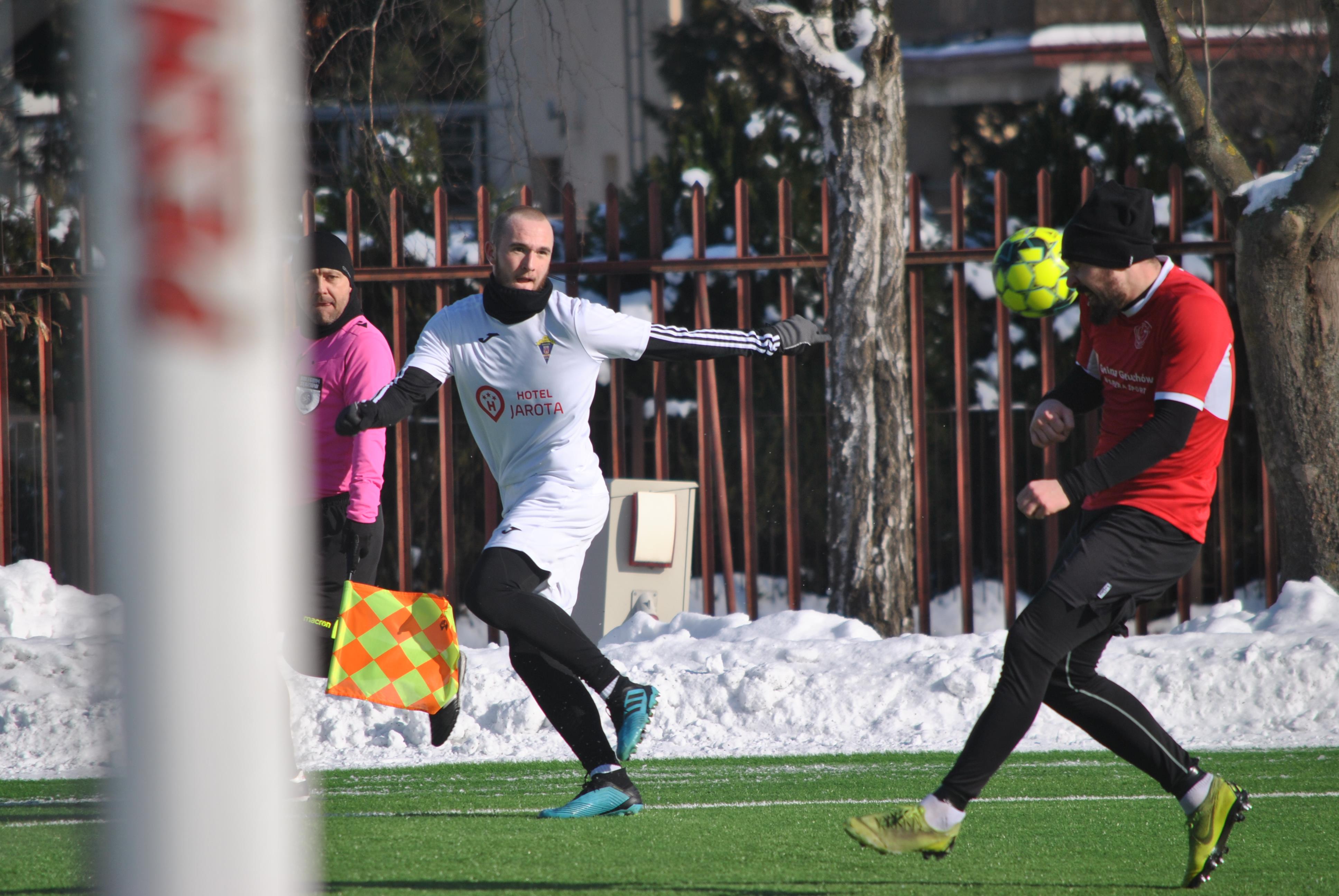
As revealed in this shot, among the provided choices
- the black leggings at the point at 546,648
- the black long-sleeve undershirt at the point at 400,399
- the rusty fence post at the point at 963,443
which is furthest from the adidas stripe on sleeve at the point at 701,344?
the rusty fence post at the point at 963,443

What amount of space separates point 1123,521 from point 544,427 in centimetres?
192

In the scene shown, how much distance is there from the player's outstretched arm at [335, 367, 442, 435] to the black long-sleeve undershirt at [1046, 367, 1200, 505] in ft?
6.85

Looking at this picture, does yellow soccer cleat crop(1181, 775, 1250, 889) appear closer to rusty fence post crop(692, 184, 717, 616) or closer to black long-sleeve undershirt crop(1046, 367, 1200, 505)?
black long-sleeve undershirt crop(1046, 367, 1200, 505)

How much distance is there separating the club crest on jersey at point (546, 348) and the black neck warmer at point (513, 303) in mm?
94

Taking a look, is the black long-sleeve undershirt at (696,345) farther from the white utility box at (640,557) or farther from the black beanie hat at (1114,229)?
the white utility box at (640,557)

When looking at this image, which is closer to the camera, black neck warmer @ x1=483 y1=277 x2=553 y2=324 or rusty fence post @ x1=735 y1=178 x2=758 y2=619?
black neck warmer @ x1=483 y1=277 x2=553 y2=324

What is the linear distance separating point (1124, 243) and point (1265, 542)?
5.68 metres

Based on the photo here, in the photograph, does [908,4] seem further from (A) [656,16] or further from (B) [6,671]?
(B) [6,671]

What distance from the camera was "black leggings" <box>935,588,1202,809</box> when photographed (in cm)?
368

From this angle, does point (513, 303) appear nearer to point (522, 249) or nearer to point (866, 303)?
point (522, 249)

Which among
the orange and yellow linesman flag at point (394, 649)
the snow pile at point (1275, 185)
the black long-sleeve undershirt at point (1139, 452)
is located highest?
the snow pile at point (1275, 185)

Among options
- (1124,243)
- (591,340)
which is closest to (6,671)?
(591,340)

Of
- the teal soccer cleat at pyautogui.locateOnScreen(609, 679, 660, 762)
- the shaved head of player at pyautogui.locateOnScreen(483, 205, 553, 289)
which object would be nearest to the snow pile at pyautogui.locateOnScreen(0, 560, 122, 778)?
the teal soccer cleat at pyautogui.locateOnScreen(609, 679, 660, 762)

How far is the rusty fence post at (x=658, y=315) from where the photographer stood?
850 centimetres
